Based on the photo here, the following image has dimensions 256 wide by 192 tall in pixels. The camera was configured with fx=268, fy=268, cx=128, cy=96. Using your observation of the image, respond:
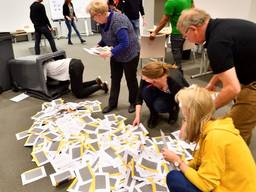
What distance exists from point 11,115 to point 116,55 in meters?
1.57

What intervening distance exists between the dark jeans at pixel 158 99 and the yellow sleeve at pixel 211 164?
1.46 m

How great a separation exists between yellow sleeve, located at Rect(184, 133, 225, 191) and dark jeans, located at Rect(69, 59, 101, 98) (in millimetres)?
2456

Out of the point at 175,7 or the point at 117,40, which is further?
the point at 175,7

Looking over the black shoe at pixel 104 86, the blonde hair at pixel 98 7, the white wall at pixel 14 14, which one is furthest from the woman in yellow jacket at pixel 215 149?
the white wall at pixel 14 14

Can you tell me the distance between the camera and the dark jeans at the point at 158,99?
2732 millimetres

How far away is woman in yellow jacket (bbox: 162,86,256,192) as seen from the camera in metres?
1.20

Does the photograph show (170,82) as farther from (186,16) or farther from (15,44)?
(15,44)

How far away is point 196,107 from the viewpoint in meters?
1.24

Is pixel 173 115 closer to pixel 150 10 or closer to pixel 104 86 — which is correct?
pixel 104 86

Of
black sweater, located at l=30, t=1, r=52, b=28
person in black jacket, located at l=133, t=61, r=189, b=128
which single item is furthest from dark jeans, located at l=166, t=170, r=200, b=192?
black sweater, located at l=30, t=1, r=52, b=28

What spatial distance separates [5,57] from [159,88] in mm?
2491

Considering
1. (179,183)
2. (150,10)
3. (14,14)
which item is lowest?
(179,183)

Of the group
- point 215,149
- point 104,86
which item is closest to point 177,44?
point 104,86

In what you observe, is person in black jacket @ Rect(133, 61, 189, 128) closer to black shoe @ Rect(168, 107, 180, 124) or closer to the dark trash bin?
black shoe @ Rect(168, 107, 180, 124)
